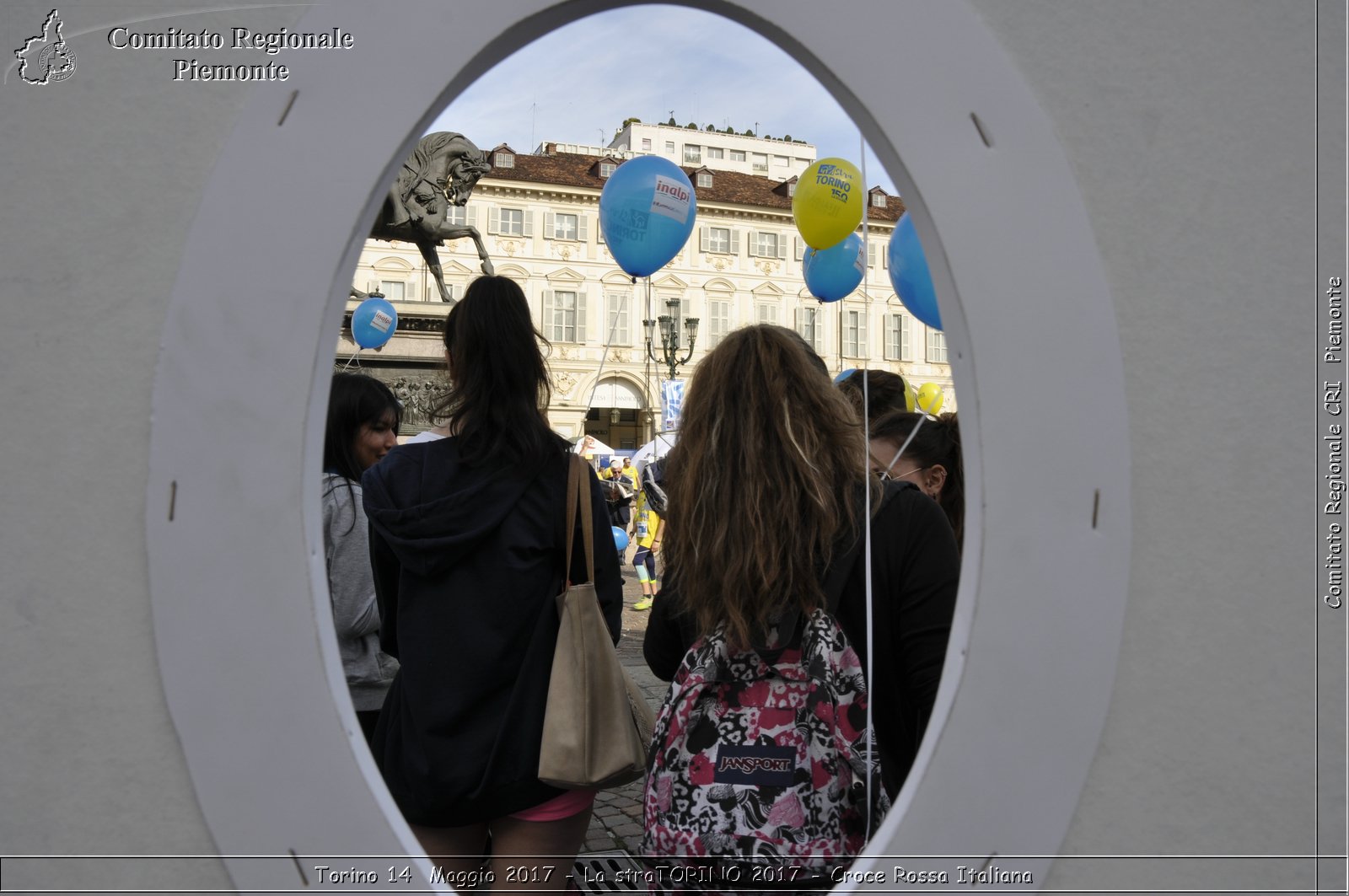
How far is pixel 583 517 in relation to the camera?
1897 millimetres

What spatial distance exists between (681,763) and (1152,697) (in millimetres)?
784

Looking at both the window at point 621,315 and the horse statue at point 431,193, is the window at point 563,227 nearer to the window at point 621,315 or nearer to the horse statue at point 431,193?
the window at point 621,315

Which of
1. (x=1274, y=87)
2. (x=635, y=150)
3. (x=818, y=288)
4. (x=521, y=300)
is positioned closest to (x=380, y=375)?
(x=818, y=288)

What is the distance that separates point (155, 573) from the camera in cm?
138

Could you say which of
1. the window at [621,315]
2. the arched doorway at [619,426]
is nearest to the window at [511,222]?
the window at [621,315]

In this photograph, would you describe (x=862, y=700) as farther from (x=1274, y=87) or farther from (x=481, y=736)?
(x=1274, y=87)

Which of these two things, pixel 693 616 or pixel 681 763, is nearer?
pixel 681 763

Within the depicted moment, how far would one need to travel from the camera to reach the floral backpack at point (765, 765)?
4.93 feet

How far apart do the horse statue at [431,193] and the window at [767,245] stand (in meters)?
24.4

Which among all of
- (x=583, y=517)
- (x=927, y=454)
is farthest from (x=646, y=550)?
(x=583, y=517)

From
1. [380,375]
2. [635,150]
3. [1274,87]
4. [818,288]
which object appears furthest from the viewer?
[635,150]

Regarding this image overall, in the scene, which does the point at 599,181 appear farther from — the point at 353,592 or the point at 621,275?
the point at 353,592

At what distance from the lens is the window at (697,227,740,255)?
120 feet

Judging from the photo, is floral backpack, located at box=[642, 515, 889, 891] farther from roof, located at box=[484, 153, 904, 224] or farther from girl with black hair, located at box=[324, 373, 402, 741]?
roof, located at box=[484, 153, 904, 224]
